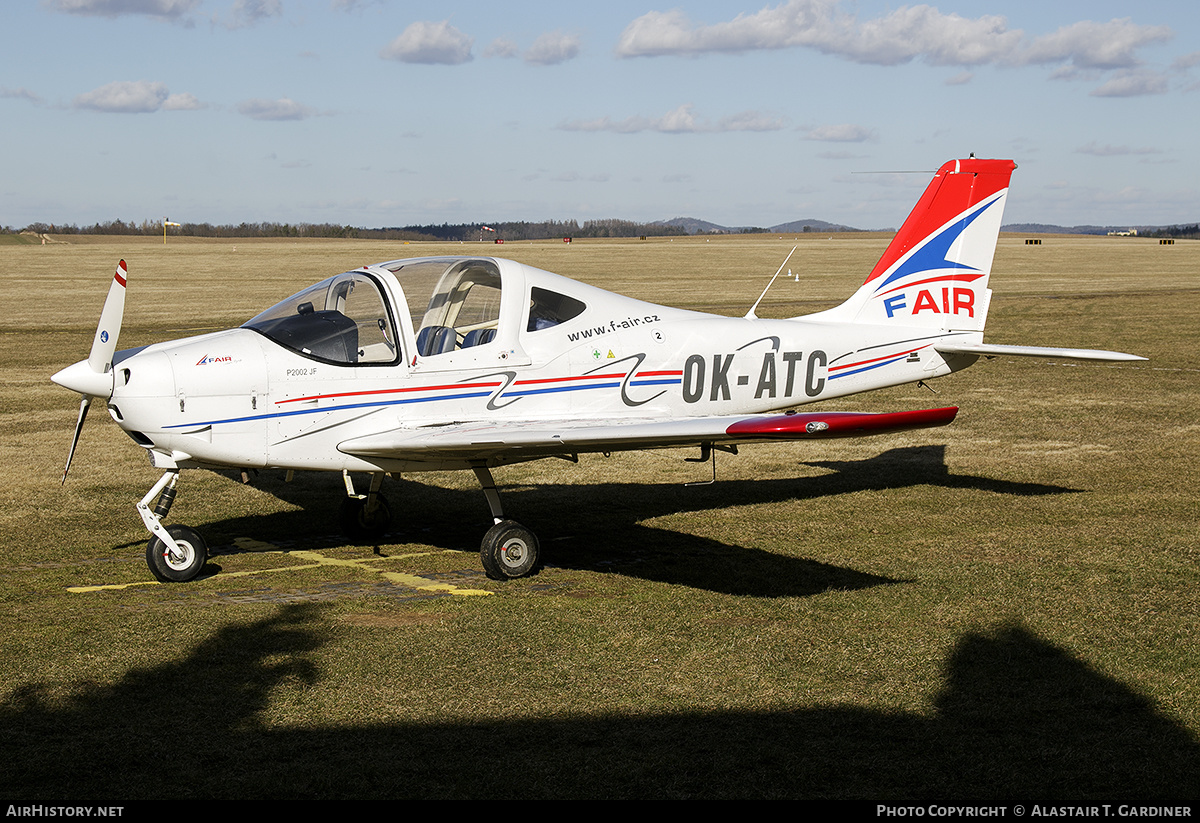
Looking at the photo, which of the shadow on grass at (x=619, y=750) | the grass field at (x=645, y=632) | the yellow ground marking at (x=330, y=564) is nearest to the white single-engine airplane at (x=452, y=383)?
the yellow ground marking at (x=330, y=564)

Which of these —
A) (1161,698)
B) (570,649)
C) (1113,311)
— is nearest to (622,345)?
(570,649)

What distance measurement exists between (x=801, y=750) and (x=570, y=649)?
1.84 meters

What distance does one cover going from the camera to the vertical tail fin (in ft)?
34.3

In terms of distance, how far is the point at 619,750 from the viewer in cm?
495

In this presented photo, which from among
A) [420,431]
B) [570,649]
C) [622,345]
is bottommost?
[570,649]

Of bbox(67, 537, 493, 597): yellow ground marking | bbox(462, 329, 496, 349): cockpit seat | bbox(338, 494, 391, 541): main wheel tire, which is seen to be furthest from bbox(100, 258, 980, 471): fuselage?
bbox(338, 494, 391, 541): main wheel tire

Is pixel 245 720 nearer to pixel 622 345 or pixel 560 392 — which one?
pixel 560 392

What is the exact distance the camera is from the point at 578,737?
511 centimetres

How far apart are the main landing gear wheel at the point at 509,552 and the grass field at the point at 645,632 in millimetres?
130

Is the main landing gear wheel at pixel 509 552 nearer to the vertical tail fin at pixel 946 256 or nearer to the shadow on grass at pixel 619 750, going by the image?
the shadow on grass at pixel 619 750

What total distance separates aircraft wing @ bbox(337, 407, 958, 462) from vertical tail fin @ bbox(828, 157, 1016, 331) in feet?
12.1

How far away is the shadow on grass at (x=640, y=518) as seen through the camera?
8023 millimetres

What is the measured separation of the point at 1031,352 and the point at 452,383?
5.48 m

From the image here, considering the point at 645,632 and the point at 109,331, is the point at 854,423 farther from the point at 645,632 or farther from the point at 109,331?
the point at 109,331
